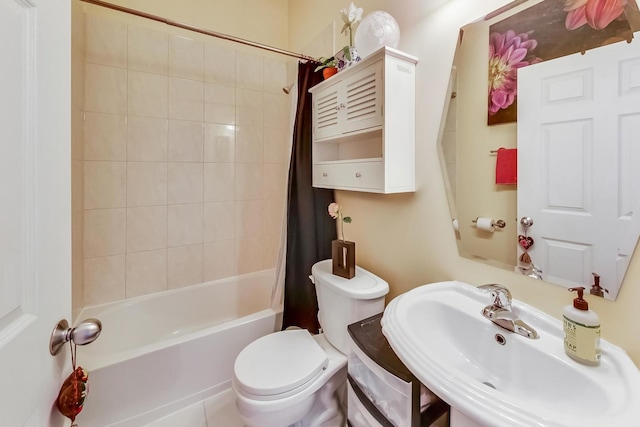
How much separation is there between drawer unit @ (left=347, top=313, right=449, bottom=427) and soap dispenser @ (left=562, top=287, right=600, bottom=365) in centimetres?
40

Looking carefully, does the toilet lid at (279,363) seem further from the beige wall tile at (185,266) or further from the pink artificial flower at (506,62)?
the pink artificial flower at (506,62)

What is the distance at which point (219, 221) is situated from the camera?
2146 mm

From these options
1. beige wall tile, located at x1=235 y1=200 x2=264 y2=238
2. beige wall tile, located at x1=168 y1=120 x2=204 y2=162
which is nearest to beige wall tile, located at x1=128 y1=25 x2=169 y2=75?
beige wall tile, located at x1=168 y1=120 x2=204 y2=162

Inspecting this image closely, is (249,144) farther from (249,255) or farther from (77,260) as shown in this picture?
(77,260)

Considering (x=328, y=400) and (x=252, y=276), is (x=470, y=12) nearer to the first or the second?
(x=328, y=400)

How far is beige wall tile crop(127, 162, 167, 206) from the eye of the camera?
1823 mm

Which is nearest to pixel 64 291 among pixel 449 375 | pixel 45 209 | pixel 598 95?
pixel 45 209

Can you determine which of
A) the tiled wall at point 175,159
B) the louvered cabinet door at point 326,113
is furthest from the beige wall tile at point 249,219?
the louvered cabinet door at point 326,113

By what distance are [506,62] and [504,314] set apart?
83 centimetres

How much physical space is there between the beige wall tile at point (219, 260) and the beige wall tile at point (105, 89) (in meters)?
1.09

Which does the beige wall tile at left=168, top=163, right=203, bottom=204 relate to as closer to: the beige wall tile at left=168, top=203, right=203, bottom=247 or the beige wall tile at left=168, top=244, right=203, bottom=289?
the beige wall tile at left=168, top=203, right=203, bottom=247

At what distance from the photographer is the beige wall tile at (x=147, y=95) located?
70.5 inches

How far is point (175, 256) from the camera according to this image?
1999 mm

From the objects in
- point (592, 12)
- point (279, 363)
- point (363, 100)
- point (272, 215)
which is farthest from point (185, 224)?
point (592, 12)
